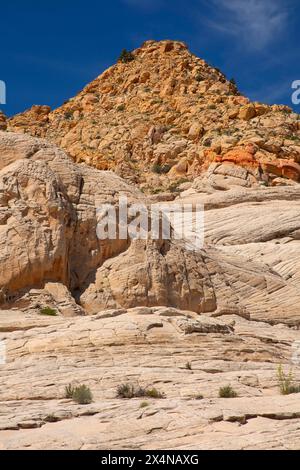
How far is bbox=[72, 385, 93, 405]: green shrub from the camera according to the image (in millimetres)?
10742

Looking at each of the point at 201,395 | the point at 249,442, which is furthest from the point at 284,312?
the point at 249,442

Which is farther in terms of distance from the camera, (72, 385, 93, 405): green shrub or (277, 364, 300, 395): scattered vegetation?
(277, 364, 300, 395): scattered vegetation

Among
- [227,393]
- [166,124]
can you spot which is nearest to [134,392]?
[227,393]

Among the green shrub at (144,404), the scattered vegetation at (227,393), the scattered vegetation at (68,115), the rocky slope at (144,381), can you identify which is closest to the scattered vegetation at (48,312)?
the rocky slope at (144,381)

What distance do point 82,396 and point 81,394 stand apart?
0.04 m

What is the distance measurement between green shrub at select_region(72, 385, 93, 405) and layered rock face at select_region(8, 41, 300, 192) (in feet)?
149

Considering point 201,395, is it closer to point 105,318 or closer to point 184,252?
point 105,318

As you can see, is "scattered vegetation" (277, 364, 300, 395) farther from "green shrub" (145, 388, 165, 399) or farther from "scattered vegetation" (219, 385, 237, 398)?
"green shrub" (145, 388, 165, 399)

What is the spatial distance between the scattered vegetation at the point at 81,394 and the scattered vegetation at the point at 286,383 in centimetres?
295

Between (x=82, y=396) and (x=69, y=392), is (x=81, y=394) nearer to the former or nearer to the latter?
(x=82, y=396)

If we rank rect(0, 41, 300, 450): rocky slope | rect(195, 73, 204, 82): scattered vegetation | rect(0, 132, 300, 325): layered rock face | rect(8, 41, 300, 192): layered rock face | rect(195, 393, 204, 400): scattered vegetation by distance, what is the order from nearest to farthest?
1. rect(0, 41, 300, 450): rocky slope
2. rect(195, 393, 204, 400): scattered vegetation
3. rect(0, 132, 300, 325): layered rock face
4. rect(8, 41, 300, 192): layered rock face
5. rect(195, 73, 204, 82): scattered vegetation

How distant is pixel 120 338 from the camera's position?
13219 millimetres

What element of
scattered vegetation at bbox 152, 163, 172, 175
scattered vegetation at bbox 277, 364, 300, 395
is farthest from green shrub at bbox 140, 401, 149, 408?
scattered vegetation at bbox 152, 163, 172, 175

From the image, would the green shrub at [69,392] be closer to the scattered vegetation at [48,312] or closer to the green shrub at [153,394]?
the green shrub at [153,394]
